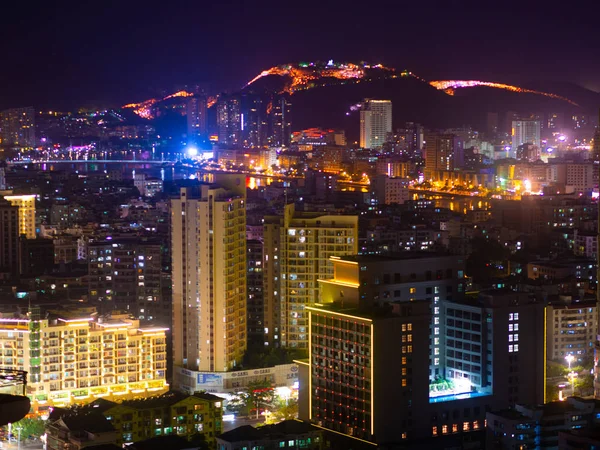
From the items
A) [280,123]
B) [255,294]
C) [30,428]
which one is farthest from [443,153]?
[30,428]

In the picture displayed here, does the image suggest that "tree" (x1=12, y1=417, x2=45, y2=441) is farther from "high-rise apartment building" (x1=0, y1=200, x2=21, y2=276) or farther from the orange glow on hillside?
the orange glow on hillside

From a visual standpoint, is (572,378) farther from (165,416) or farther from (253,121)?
(253,121)

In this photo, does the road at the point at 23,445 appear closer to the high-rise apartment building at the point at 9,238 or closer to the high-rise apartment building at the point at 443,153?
the high-rise apartment building at the point at 9,238

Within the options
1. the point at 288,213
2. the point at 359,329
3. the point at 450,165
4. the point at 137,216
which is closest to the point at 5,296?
the point at 288,213

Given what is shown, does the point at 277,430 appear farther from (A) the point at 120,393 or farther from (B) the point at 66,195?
(B) the point at 66,195

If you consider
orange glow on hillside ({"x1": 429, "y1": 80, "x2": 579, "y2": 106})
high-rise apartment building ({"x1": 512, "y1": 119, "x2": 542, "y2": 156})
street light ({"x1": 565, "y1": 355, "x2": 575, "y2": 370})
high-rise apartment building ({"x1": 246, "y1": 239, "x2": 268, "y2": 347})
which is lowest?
street light ({"x1": 565, "y1": 355, "x2": 575, "y2": 370})

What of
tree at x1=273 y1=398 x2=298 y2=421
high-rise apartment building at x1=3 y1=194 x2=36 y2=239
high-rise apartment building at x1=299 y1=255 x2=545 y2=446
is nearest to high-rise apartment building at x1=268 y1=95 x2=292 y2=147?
high-rise apartment building at x1=3 y1=194 x2=36 y2=239

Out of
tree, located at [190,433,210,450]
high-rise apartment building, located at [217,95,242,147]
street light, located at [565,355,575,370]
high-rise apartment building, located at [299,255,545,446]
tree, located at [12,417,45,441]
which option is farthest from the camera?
high-rise apartment building, located at [217,95,242,147]
